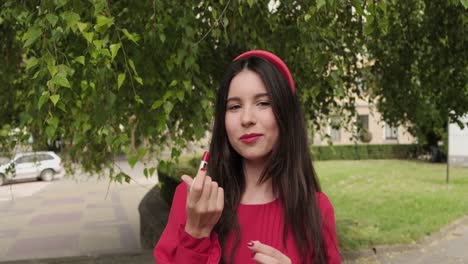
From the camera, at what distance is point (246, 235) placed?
1.56 metres

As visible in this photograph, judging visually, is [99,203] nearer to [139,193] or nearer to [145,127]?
[139,193]

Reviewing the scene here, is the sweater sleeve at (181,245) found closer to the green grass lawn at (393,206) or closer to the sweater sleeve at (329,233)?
the sweater sleeve at (329,233)

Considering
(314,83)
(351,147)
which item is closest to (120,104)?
(314,83)

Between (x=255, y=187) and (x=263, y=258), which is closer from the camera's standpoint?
(x=263, y=258)

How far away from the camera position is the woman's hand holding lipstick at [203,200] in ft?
4.24

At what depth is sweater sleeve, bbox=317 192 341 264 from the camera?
156 cm

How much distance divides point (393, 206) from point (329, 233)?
937cm

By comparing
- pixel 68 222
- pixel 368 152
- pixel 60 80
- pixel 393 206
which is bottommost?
pixel 68 222

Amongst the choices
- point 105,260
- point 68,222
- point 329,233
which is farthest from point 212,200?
point 68,222

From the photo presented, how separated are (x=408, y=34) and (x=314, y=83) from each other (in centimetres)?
181

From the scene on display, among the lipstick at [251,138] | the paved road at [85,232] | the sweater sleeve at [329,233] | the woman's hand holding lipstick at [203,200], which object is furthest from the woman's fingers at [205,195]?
the paved road at [85,232]

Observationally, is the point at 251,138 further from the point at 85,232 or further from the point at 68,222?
the point at 68,222

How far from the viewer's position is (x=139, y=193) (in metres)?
16.8

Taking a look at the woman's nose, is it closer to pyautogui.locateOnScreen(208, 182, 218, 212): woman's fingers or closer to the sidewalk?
pyautogui.locateOnScreen(208, 182, 218, 212): woman's fingers
